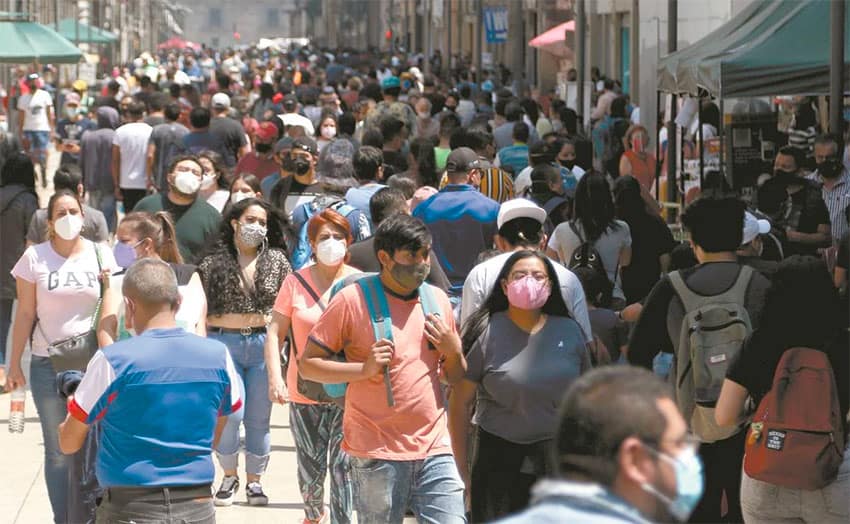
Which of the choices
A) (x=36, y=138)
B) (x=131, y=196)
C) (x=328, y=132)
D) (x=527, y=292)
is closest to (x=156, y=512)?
(x=527, y=292)

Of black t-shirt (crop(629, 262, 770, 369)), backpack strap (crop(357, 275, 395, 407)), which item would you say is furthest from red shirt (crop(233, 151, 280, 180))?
→ black t-shirt (crop(629, 262, 770, 369))

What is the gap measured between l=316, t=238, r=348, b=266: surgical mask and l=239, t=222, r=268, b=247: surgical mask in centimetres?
83

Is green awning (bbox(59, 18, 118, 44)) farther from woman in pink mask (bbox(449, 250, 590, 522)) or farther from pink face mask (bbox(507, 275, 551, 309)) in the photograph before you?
pink face mask (bbox(507, 275, 551, 309))

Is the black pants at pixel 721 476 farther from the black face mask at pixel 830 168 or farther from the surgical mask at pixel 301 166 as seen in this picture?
the black face mask at pixel 830 168

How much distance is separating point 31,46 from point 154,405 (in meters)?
14.0

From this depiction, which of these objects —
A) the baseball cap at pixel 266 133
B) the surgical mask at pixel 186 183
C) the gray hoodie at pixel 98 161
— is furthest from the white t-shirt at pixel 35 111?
the surgical mask at pixel 186 183

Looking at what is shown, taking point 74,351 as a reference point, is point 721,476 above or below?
below

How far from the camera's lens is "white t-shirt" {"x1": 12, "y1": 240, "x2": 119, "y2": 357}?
730cm

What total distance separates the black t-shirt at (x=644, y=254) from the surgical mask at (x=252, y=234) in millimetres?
2293

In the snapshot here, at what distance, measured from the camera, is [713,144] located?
16094 millimetres

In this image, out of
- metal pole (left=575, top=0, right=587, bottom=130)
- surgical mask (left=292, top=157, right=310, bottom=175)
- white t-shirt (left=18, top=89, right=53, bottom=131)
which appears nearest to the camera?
surgical mask (left=292, top=157, right=310, bottom=175)

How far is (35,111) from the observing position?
27188mm

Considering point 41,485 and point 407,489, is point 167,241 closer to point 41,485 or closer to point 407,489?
point 407,489

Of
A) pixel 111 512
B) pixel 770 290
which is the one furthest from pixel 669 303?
pixel 111 512
